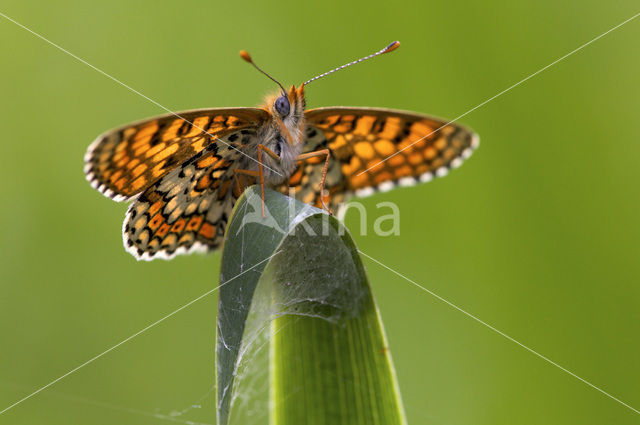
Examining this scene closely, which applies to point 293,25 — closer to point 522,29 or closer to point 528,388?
point 522,29

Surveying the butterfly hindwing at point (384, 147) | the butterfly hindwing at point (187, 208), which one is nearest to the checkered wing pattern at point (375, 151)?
the butterfly hindwing at point (384, 147)

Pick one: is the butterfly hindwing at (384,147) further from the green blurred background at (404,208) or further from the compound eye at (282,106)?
the green blurred background at (404,208)

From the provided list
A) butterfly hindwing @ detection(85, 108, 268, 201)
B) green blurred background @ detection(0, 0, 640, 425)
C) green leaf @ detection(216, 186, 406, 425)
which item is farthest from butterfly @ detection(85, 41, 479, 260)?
green leaf @ detection(216, 186, 406, 425)

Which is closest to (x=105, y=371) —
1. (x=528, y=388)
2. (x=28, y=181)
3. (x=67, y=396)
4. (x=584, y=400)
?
(x=67, y=396)

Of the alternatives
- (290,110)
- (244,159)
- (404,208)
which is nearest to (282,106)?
(290,110)

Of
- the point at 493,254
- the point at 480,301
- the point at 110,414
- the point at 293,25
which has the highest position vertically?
the point at 293,25

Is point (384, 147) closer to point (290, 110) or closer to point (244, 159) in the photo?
point (290, 110)

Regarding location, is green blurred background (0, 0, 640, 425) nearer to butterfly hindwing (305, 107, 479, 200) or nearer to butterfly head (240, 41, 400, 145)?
butterfly hindwing (305, 107, 479, 200)
